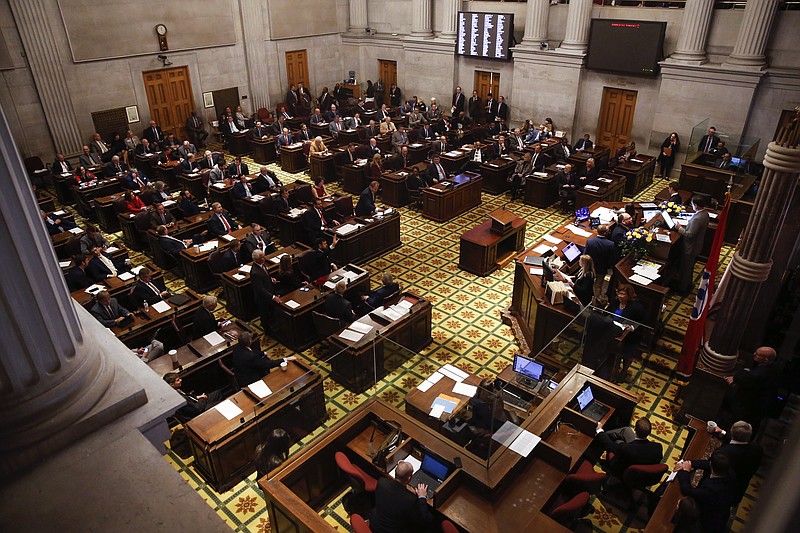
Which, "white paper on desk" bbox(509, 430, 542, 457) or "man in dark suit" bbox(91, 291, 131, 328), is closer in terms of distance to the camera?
"white paper on desk" bbox(509, 430, 542, 457)

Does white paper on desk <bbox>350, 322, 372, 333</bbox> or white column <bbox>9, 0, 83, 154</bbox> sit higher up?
white column <bbox>9, 0, 83, 154</bbox>

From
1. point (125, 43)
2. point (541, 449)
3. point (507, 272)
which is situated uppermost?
point (125, 43)

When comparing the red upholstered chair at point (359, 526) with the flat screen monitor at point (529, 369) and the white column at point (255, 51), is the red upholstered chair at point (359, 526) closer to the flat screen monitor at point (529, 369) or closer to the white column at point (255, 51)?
the flat screen monitor at point (529, 369)

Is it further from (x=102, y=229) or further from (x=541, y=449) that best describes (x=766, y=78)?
(x=102, y=229)

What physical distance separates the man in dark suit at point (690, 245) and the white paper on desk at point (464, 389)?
5.41m

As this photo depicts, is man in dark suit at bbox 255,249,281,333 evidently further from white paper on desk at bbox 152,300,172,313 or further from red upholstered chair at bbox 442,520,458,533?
red upholstered chair at bbox 442,520,458,533

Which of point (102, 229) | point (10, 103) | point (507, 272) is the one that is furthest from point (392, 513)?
point (10, 103)

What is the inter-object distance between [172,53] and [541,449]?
17234 millimetres

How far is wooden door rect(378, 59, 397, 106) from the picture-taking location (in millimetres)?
22734

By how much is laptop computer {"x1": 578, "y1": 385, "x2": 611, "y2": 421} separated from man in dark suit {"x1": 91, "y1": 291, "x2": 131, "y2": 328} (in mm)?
6293

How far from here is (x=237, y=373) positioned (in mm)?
7059

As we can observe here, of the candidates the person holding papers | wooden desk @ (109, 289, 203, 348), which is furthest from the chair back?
wooden desk @ (109, 289, 203, 348)

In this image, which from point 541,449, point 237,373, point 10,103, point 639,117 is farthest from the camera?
point 639,117

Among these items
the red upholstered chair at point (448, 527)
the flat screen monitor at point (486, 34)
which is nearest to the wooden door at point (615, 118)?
the flat screen monitor at point (486, 34)
